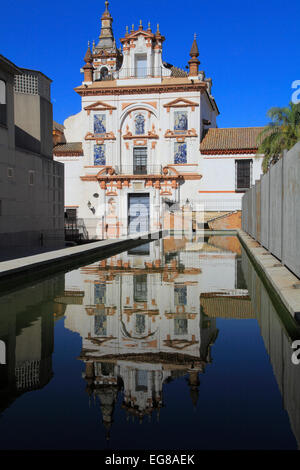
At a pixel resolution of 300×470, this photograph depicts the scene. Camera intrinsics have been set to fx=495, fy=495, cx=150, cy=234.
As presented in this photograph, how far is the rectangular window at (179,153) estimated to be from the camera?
132 ft

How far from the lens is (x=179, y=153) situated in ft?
132

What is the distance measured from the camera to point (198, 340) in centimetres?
563

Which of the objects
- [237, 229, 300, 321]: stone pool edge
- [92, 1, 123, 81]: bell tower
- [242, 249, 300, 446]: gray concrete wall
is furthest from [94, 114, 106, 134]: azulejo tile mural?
[242, 249, 300, 446]: gray concrete wall

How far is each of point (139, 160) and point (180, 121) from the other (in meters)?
4.68

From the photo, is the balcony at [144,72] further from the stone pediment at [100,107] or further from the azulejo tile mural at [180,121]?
the azulejo tile mural at [180,121]

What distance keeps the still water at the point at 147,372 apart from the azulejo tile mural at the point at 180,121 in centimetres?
3257

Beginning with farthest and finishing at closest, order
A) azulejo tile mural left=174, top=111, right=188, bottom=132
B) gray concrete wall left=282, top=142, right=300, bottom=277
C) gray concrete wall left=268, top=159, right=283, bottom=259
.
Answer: azulejo tile mural left=174, top=111, right=188, bottom=132
gray concrete wall left=268, top=159, right=283, bottom=259
gray concrete wall left=282, top=142, right=300, bottom=277

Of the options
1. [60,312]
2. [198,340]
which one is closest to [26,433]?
[198,340]

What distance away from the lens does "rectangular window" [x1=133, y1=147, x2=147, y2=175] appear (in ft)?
135

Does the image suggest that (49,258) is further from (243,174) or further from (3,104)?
(243,174)

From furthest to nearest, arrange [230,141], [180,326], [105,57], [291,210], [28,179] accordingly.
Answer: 1. [105,57]
2. [230,141]
3. [28,179]
4. [291,210]
5. [180,326]

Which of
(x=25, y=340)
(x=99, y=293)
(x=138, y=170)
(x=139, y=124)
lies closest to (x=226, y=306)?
(x=99, y=293)

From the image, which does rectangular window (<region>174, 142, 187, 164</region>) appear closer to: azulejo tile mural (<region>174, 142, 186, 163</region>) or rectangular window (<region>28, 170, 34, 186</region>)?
azulejo tile mural (<region>174, 142, 186, 163</region>)

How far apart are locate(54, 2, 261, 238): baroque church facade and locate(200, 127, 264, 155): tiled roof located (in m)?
0.08
